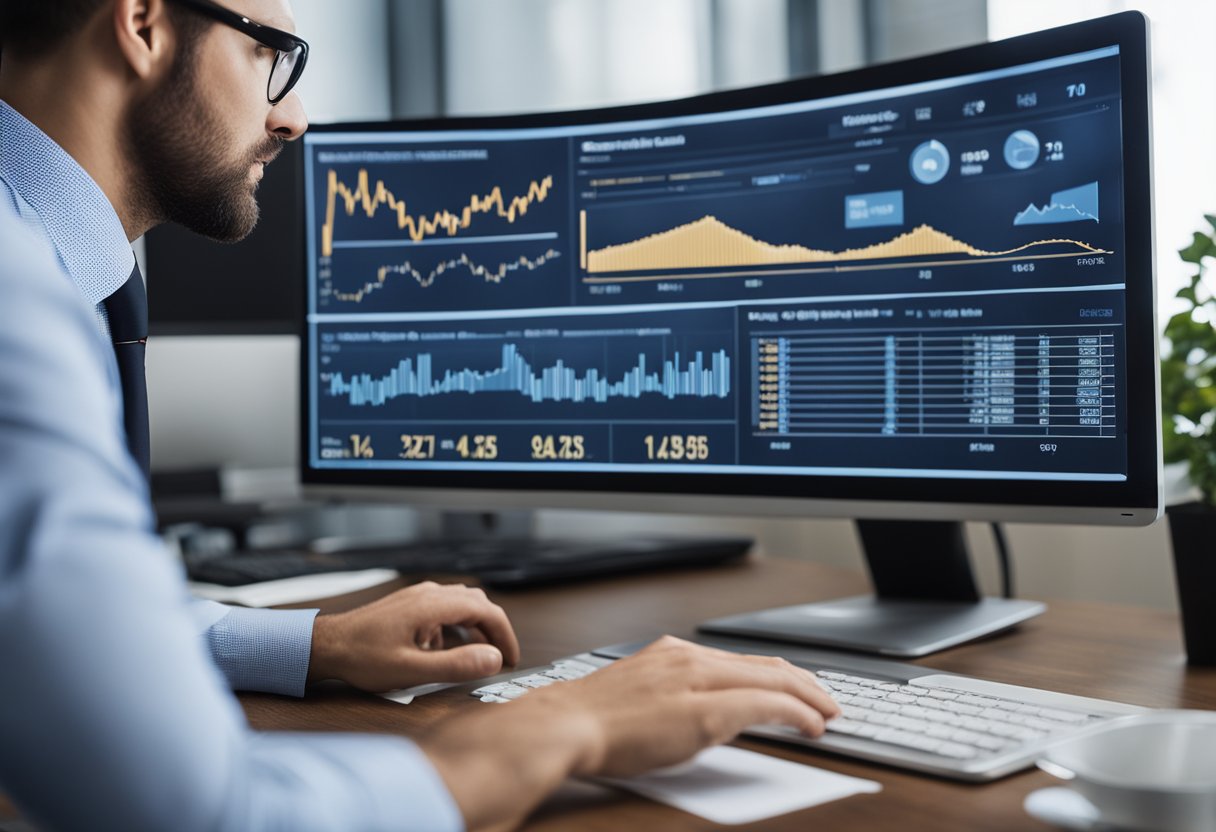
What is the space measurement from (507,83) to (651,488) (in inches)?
59.2

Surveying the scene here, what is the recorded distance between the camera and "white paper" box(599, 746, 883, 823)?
1.98ft

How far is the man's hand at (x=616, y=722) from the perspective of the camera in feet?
1.83

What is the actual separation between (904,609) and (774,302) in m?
0.32

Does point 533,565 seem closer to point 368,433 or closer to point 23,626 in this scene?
point 368,433

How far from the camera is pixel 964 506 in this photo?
968mm

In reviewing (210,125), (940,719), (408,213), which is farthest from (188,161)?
(940,719)

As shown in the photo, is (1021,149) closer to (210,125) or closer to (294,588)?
(210,125)

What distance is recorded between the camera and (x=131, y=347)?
105 centimetres

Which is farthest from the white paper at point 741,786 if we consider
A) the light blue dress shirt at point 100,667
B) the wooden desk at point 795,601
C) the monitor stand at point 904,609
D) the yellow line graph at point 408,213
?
the yellow line graph at point 408,213

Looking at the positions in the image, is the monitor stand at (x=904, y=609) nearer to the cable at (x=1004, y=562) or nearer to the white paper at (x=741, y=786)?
the cable at (x=1004, y=562)

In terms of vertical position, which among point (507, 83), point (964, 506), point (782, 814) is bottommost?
point (782, 814)

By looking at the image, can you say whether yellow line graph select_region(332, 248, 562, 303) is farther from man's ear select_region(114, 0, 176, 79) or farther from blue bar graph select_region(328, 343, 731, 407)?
man's ear select_region(114, 0, 176, 79)

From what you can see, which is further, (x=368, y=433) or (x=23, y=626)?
(x=368, y=433)

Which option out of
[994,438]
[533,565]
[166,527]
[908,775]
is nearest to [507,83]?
[166,527]
